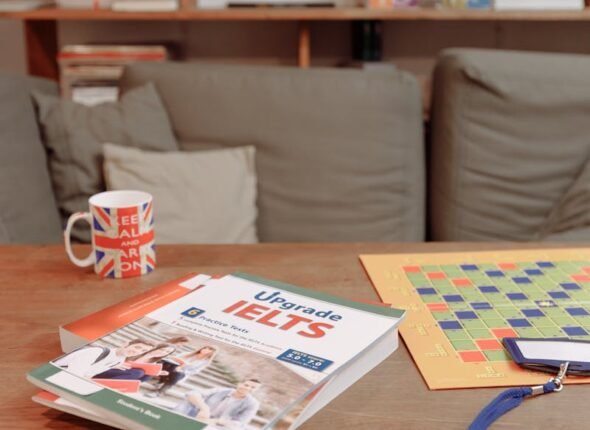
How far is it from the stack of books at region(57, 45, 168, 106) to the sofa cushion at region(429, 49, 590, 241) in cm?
103

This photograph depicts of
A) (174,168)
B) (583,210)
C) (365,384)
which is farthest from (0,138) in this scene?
(583,210)

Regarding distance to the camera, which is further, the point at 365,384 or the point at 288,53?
the point at 288,53

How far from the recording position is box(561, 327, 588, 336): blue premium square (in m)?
0.88

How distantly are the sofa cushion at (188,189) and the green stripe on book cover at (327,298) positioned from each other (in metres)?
0.81

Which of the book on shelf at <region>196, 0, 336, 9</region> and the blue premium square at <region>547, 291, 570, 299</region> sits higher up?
the book on shelf at <region>196, 0, 336, 9</region>

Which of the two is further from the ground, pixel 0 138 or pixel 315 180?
pixel 0 138

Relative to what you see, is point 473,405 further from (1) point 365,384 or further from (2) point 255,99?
(2) point 255,99

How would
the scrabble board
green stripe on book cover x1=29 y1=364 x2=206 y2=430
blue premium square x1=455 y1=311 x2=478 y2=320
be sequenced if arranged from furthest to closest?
blue premium square x1=455 y1=311 x2=478 y2=320 → the scrabble board → green stripe on book cover x1=29 y1=364 x2=206 y2=430

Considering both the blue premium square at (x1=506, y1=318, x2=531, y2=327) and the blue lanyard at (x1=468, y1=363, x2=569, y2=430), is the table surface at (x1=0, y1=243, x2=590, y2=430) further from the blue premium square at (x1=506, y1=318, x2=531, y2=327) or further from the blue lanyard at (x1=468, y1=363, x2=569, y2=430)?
the blue premium square at (x1=506, y1=318, x2=531, y2=327)

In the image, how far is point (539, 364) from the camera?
80 cm

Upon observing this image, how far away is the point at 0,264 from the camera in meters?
1.14

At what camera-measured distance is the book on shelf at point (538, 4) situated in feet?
7.55

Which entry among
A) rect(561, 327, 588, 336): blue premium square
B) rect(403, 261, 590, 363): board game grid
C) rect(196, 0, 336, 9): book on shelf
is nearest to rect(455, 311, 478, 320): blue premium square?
rect(403, 261, 590, 363): board game grid

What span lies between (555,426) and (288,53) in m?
2.19
